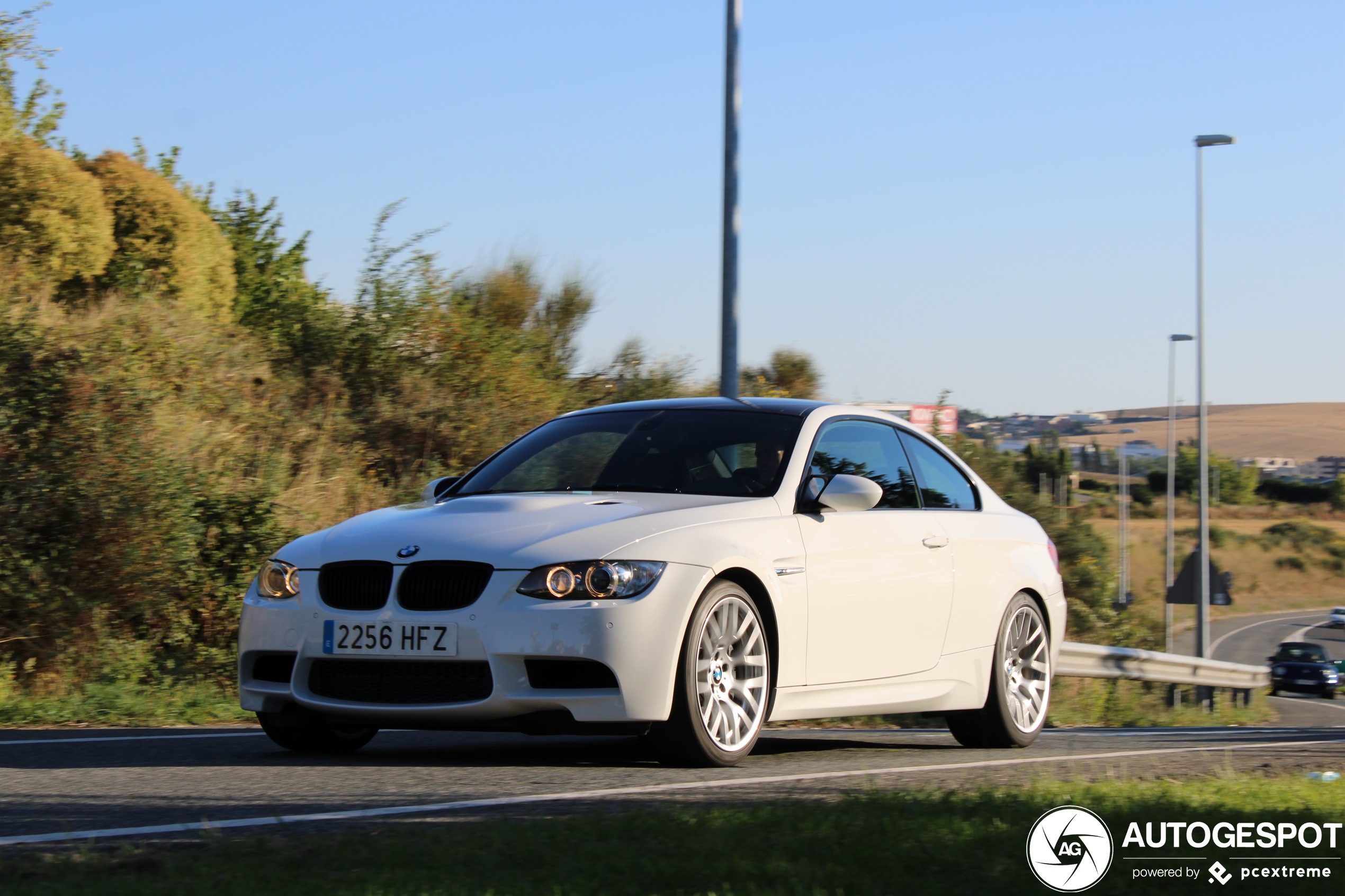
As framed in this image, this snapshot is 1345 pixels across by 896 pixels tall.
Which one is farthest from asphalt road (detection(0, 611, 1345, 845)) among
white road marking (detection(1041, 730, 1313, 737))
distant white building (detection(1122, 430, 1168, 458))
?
distant white building (detection(1122, 430, 1168, 458))

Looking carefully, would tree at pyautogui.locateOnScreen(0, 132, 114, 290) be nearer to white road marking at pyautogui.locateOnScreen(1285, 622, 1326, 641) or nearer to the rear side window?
the rear side window

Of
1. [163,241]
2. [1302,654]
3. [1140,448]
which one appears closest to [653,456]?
[163,241]

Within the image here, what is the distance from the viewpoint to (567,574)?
6102 millimetres

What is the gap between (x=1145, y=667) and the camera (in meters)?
17.9

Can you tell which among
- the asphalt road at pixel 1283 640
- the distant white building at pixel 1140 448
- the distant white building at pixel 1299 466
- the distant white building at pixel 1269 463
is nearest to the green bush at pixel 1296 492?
the distant white building at pixel 1299 466

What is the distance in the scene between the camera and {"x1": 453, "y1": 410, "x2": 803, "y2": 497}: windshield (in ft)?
24.0

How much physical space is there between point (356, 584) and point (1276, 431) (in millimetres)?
95075

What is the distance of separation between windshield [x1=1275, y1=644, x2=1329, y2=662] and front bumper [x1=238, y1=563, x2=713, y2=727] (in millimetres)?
42737

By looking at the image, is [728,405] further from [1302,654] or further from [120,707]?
[1302,654]

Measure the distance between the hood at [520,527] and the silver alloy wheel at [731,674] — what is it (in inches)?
16.0

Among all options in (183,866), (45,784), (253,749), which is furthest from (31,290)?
(183,866)

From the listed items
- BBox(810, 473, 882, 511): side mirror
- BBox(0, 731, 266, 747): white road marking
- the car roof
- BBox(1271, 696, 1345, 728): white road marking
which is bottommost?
BBox(1271, 696, 1345, 728): white road marking

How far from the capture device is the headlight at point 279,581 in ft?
21.7

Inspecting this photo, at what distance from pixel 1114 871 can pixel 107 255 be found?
58.2 ft
